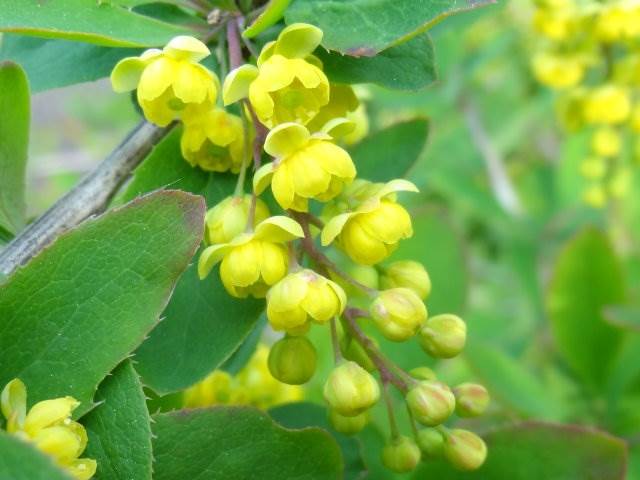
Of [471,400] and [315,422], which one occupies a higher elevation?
[471,400]

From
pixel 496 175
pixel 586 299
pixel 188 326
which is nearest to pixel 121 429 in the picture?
pixel 188 326

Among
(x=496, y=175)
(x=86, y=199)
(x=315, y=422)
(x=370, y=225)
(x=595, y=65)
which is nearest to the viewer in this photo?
(x=370, y=225)

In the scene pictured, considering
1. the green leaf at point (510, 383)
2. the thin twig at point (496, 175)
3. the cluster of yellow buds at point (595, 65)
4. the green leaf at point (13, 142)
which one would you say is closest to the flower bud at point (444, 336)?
the green leaf at point (13, 142)

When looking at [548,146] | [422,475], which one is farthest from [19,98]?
[548,146]

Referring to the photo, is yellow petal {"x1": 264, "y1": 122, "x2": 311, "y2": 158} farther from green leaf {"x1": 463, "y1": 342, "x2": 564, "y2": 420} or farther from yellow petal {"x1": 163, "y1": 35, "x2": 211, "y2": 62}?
green leaf {"x1": 463, "y1": 342, "x2": 564, "y2": 420}

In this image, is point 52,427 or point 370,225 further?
point 370,225

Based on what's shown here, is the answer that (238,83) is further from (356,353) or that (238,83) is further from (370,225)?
(356,353)

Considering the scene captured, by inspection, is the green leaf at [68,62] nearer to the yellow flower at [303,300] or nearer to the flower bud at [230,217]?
the flower bud at [230,217]

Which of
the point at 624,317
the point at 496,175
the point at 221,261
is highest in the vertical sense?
the point at 221,261
